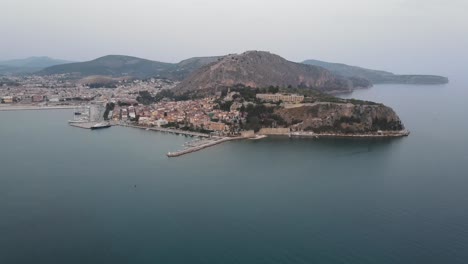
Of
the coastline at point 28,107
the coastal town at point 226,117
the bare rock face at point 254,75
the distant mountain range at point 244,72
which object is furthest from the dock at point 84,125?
the distant mountain range at point 244,72

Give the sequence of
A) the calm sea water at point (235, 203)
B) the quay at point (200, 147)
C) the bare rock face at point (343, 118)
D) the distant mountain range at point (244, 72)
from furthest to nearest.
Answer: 1. the distant mountain range at point (244, 72)
2. the bare rock face at point (343, 118)
3. the quay at point (200, 147)
4. the calm sea water at point (235, 203)

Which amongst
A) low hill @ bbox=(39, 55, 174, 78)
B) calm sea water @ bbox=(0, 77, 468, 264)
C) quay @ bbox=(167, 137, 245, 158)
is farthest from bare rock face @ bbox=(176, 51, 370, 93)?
low hill @ bbox=(39, 55, 174, 78)

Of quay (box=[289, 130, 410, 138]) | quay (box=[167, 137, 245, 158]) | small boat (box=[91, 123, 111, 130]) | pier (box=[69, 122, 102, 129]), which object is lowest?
pier (box=[69, 122, 102, 129])

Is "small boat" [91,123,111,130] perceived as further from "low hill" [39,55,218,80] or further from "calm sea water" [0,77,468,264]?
"low hill" [39,55,218,80]

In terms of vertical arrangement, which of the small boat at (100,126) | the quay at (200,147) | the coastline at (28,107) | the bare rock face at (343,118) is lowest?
the coastline at (28,107)

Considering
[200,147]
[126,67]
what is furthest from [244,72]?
[126,67]

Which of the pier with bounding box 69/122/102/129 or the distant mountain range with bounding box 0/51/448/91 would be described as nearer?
the pier with bounding box 69/122/102/129

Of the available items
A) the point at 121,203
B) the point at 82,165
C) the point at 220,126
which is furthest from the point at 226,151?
the point at 121,203

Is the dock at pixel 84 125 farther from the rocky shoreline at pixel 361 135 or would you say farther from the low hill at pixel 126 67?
the low hill at pixel 126 67
